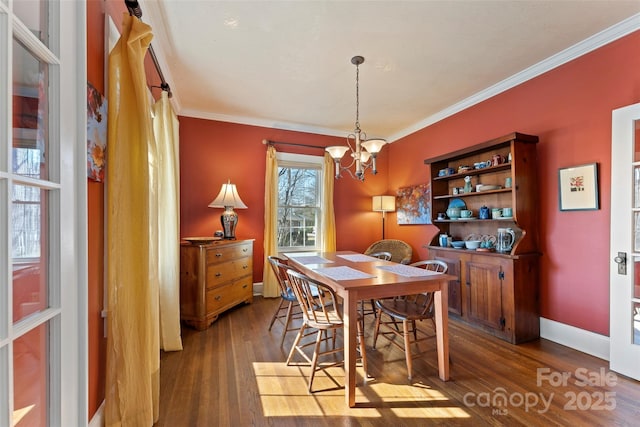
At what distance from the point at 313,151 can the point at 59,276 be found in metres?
4.02

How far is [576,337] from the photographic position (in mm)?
2600

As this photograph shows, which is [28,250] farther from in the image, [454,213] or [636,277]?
[454,213]

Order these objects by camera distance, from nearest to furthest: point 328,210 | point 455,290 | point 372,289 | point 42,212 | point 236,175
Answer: point 42,212
point 372,289
point 455,290
point 236,175
point 328,210

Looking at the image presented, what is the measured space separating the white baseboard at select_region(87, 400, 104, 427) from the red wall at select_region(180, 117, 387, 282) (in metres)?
2.70

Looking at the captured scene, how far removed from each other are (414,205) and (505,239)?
1.68m

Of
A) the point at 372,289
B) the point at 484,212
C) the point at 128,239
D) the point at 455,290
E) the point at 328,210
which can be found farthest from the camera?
the point at 328,210

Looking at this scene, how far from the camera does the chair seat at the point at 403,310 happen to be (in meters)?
2.26

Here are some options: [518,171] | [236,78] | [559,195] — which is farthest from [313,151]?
[559,195]

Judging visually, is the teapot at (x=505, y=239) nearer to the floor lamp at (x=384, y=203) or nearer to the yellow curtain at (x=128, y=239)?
the floor lamp at (x=384, y=203)

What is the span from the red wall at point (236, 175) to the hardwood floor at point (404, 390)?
1908 mm

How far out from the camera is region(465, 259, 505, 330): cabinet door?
112 inches

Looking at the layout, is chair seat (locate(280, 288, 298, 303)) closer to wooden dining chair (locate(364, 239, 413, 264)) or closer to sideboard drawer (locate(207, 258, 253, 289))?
sideboard drawer (locate(207, 258, 253, 289))

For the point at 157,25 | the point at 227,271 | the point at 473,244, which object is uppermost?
the point at 157,25

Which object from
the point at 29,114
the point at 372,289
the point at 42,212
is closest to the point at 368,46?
the point at 372,289
